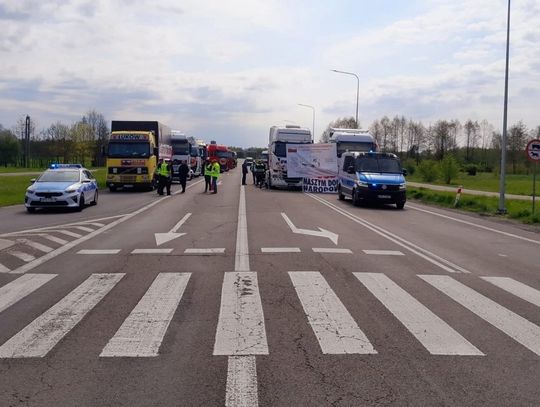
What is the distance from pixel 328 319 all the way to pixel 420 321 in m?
1.04

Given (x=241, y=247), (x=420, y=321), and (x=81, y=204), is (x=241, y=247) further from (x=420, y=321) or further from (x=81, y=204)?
(x=81, y=204)

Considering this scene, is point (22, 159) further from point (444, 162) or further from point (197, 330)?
point (197, 330)

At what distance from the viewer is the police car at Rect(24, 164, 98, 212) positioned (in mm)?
20469

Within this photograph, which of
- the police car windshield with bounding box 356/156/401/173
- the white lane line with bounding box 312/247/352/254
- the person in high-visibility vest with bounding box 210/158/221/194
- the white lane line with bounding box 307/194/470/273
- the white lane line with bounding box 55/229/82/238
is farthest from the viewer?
the person in high-visibility vest with bounding box 210/158/221/194

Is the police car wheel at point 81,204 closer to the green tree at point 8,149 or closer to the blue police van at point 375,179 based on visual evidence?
the blue police van at point 375,179

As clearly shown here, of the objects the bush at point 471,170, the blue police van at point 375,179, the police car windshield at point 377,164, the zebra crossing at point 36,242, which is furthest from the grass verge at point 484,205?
the bush at point 471,170

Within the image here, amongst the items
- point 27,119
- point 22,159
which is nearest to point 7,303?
point 27,119

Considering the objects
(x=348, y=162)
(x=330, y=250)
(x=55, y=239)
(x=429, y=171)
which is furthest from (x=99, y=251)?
(x=429, y=171)

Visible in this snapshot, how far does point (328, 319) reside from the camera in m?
6.68

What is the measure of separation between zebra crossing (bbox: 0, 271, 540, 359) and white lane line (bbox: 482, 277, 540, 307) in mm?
14

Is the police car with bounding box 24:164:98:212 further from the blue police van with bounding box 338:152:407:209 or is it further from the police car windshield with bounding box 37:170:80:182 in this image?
the blue police van with bounding box 338:152:407:209

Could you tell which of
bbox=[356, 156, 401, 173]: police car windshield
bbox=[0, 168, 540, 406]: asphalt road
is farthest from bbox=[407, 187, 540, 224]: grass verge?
bbox=[0, 168, 540, 406]: asphalt road

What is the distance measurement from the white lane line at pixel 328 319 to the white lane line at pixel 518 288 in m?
2.62

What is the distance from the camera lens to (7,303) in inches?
293
